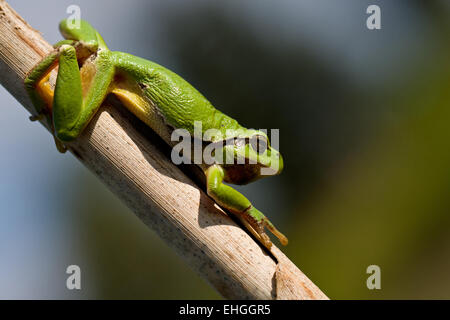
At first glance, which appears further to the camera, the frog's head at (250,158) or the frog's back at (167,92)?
the frog's head at (250,158)

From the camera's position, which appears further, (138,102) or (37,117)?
(138,102)

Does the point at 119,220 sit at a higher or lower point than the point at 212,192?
higher

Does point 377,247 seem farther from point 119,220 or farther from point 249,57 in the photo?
point 119,220

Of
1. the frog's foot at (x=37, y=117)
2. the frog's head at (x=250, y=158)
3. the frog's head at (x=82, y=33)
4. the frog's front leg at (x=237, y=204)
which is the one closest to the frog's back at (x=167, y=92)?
the frog's head at (x=82, y=33)

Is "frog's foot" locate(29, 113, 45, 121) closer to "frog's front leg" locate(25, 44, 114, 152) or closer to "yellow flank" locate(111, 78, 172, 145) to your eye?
"frog's front leg" locate(25, 44, 114, 152)

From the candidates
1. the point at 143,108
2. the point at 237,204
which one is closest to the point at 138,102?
the point at 143,108

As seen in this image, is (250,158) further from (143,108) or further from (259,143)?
(143,108)

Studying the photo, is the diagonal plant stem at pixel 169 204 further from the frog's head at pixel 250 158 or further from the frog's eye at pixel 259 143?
the frog's eye at pixel 259 143

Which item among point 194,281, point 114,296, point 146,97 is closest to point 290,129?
point 194,281
